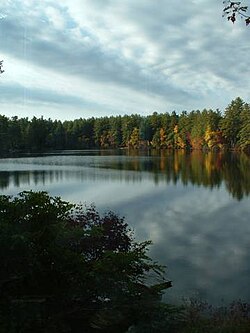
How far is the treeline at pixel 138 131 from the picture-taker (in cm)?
9350

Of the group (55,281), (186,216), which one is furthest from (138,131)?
(55,281)

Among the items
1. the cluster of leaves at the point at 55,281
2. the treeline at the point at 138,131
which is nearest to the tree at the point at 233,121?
the treeline at the point at 138,131

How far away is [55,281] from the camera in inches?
275

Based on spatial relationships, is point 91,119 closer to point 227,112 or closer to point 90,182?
point 227,112

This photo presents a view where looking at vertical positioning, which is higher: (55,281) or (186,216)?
(55,281)

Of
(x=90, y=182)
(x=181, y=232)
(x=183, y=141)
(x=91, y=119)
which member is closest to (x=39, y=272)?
(x=181, y=232)

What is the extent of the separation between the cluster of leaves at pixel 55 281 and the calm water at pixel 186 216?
146 inches

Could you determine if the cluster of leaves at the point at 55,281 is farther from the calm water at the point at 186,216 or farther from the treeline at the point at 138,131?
the treeline at the point at 138,131

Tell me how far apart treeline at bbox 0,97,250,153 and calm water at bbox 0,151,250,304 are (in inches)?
2188

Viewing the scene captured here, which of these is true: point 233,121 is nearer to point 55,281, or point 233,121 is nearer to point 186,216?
point 186,216

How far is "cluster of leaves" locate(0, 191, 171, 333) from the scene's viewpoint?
6250 mm

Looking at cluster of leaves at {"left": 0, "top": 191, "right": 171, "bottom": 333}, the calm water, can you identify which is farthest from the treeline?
cluster of leaves at {"left": 0, "top": 191, "right": 171, "bottom": 333}

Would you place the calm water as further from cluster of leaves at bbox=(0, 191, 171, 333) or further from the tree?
the tree

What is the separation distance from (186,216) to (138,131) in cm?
11635
